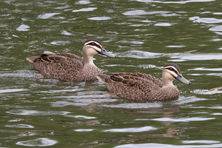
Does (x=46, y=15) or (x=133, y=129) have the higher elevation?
(x=133, y=129)

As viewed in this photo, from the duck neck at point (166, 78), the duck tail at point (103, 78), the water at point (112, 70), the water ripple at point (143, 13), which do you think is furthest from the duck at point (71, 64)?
the water ripple at point (143, 13)

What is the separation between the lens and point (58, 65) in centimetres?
2141

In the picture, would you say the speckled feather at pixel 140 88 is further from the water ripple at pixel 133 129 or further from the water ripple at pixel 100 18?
the water ripple at pixel 100 18

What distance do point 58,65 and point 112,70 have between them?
1228mm

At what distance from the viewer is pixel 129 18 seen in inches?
1049

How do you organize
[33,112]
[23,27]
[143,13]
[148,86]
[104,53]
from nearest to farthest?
[33,112], [148,86], [104,53], [23,27], [143,13]

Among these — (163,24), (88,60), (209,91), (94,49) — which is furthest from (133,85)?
(163,24)

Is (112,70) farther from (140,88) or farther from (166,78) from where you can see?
(166,78)

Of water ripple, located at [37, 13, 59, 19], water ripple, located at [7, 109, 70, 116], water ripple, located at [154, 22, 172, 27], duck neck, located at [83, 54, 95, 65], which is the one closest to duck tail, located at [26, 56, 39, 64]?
duck neck, located at [83, 54, 95, 65]

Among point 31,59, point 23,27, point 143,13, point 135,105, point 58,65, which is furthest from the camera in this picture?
point 143,13

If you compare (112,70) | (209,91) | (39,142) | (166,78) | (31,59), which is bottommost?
(112,70)

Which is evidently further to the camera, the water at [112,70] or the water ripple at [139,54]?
the water ripple at [139,54]

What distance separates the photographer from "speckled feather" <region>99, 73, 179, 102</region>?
740 inches

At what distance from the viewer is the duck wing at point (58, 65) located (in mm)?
21172
